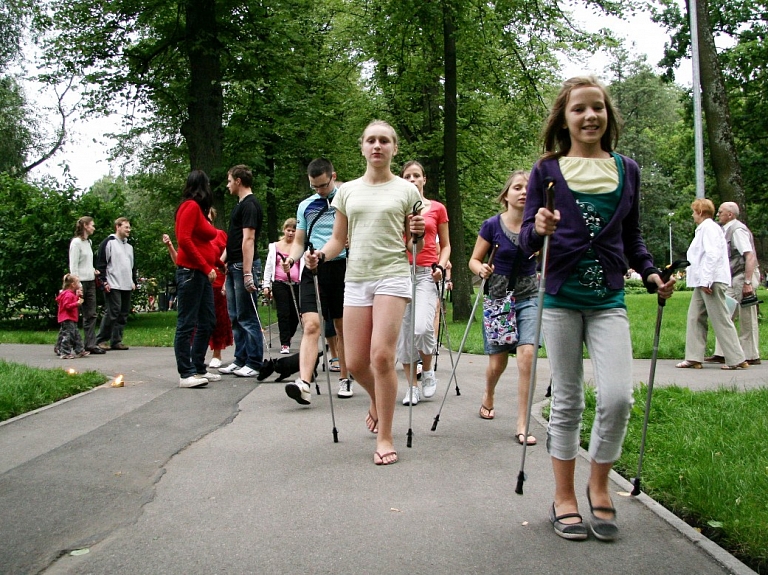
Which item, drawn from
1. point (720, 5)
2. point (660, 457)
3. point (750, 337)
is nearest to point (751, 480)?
point (660, 457)

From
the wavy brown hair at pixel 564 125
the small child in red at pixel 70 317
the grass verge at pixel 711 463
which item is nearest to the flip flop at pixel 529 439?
the grass verge at pixel 711 463

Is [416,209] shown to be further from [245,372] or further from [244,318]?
[245,372]

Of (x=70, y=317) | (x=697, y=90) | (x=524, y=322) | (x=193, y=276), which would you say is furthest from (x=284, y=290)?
(x=697, y=90)

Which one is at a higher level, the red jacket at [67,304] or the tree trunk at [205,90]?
the tree trunk at [205,90]

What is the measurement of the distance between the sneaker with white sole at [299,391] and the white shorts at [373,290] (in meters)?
2.04

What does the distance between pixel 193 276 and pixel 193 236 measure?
1.54ft

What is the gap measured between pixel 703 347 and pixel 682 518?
7.17 m

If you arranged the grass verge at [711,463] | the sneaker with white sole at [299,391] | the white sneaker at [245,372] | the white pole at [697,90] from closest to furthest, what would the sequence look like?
the grass verge at [711,463] < the sneaker with white sole at [299,391] < the white sneaker at [245,372] < the white pole at [697,90]

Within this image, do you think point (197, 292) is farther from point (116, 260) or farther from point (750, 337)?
point (750, 337)

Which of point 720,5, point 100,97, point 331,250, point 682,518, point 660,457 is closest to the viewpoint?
point 682,518

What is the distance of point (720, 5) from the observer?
2959 centimetres

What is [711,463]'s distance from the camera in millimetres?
4961

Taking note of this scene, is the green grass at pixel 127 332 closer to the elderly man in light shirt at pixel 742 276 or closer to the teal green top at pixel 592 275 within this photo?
Result: the elderly man in light shirt at pixel 742 276

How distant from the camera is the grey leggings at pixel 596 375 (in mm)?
3930
